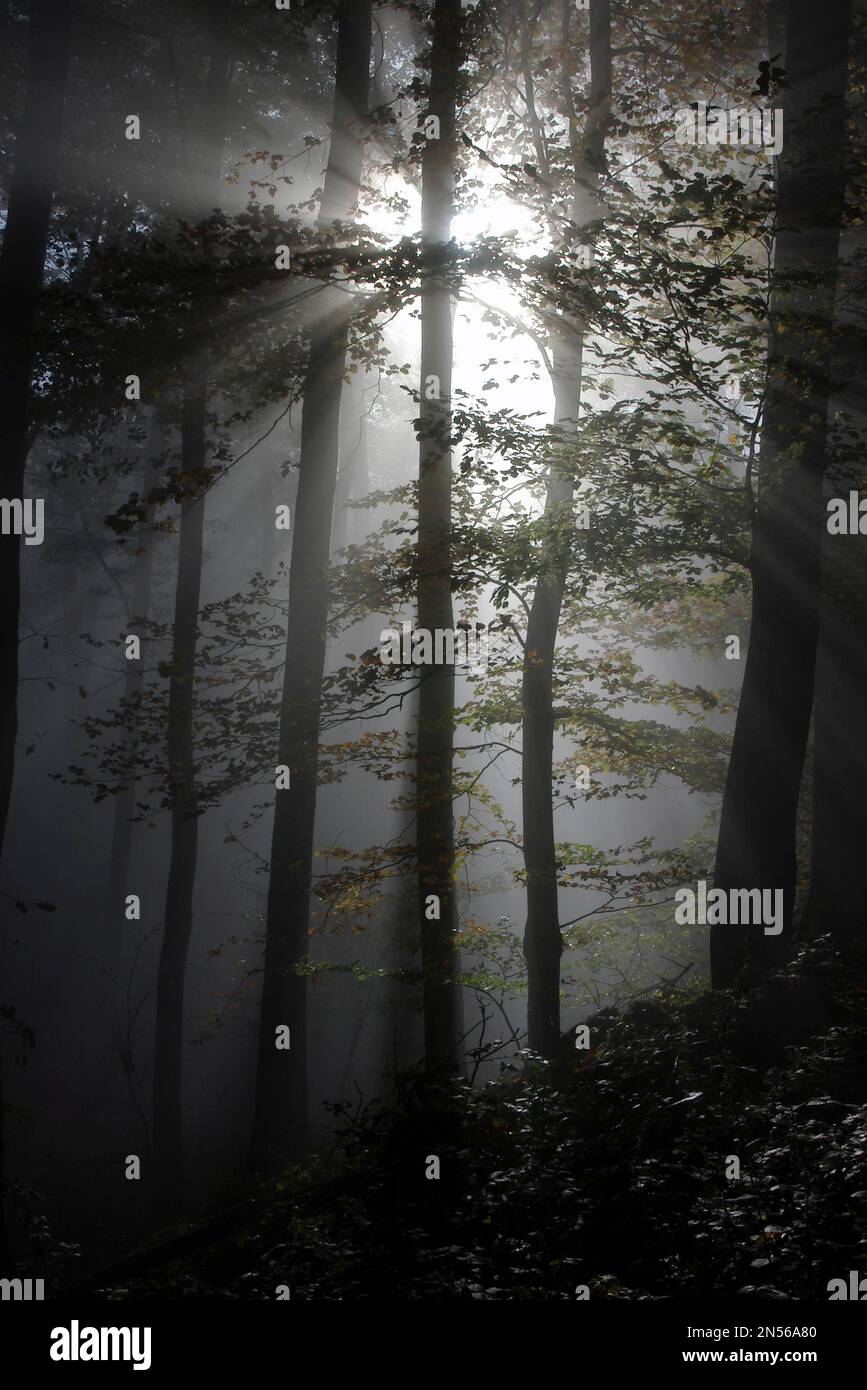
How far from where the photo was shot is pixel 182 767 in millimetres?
12188

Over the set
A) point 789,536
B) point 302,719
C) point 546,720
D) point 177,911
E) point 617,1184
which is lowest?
point 617,1184

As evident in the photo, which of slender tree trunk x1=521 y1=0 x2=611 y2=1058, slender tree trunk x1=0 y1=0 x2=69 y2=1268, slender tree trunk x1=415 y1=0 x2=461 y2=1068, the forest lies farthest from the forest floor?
slender tree trunk x1=0 y1=0 x2=69 y2=1268

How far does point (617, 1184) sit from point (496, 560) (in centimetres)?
591

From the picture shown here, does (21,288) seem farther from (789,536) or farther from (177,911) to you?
(177,911)

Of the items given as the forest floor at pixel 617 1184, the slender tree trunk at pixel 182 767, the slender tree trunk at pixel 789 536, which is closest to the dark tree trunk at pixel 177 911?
the slender tree trunk at pixel 182 767

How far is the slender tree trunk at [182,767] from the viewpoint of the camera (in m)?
12.9

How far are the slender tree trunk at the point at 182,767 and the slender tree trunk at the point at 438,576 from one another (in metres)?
3.83

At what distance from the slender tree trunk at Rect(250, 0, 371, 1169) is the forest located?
50 mm

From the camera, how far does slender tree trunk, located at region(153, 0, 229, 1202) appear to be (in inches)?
509

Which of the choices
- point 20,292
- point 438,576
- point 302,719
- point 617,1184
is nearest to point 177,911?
point 302,719

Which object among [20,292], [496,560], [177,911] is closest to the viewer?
[20,292]

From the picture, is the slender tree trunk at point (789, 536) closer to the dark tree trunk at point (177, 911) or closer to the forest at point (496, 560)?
the forest at point (496, 560)

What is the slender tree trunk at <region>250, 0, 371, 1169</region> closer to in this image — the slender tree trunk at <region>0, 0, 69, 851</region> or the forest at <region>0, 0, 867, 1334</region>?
the forest at <region>0, 0, 867, 1334</region>
